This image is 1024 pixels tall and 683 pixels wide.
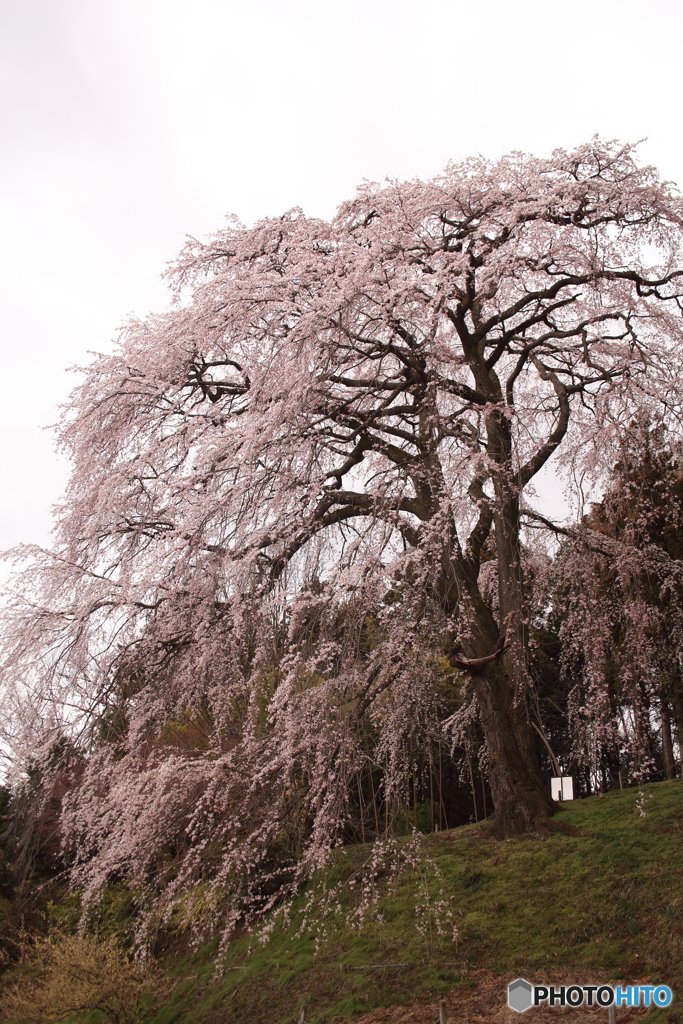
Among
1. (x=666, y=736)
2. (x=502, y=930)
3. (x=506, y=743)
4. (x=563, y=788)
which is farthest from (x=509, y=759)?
(x=666, y=736)

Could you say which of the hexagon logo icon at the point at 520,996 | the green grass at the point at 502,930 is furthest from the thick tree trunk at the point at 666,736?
the hexagon logo icon at the point at 520,996

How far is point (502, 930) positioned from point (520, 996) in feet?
3.32

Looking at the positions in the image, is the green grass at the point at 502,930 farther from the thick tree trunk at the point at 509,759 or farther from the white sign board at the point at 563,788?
the white sign board at the point at 563,788

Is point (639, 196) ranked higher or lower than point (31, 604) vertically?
higher

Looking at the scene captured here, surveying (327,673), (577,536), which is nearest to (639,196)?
(577,536)

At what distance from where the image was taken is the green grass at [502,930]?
528cm

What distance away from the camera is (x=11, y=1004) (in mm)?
7789

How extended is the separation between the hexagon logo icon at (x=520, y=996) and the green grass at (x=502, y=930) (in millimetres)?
218

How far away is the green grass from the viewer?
5.28 m

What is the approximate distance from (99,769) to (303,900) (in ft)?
15.0

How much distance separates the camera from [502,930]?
5.94 meters

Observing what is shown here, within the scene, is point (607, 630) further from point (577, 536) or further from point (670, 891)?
point (670, 891)

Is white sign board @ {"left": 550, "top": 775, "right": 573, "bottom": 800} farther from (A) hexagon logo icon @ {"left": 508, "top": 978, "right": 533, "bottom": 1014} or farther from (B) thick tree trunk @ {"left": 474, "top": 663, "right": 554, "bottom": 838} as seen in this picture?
(A) hexagon logo icon @ {"left": 508, "top": 978, "right": 533, "bottom": 1014}

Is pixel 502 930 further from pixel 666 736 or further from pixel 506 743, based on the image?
pixel 666 736
